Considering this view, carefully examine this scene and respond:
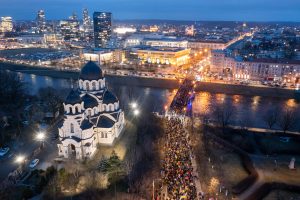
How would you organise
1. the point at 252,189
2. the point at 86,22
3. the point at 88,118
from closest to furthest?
the point at 252,189
the point at 88,118
the point at 86,22

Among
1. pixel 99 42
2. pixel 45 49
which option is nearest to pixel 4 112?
pixel 45 49

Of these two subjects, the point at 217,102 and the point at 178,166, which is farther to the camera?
the point at 217,102

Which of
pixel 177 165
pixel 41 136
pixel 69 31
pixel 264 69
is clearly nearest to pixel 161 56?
pixel 264 69

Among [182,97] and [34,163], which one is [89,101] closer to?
[34,163]

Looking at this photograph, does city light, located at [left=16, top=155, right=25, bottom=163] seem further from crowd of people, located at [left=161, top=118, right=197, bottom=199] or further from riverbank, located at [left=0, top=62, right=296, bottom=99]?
riverbank, located at [left=0, top=62, right=296, bottom=99]

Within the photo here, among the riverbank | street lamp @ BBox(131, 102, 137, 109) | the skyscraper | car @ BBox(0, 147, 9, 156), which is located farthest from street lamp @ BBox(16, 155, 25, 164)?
the skyscraper

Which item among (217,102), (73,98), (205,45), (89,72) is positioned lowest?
(217,102)

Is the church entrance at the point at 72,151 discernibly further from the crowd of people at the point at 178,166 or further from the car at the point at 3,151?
the crowd of people at the point at 178,166
